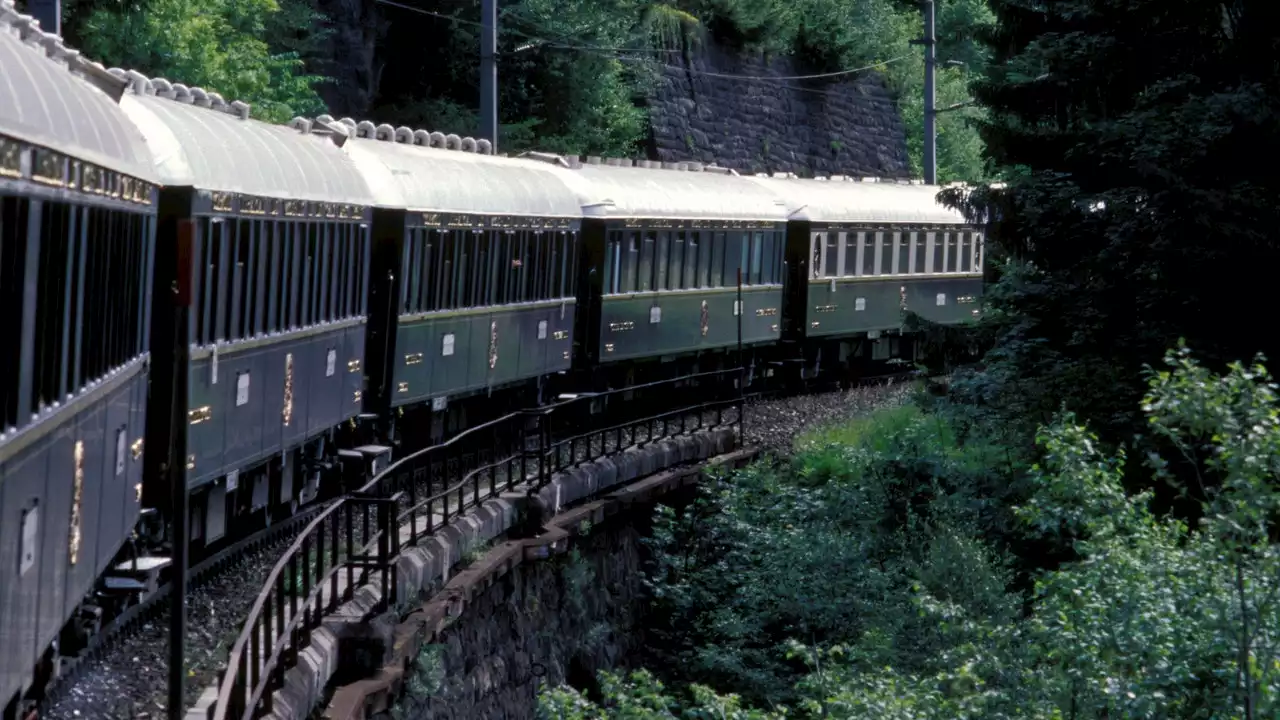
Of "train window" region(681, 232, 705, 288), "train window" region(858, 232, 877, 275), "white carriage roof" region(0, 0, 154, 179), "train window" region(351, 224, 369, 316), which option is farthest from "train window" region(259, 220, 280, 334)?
"train window" region(858, 232, 877, 275)

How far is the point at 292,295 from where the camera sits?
16.4 metres

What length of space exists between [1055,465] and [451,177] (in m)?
8.16

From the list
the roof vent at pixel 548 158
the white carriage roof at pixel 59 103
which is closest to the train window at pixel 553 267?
the roof vent at pixel 548 158

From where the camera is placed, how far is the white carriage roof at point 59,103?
7074 millimetres

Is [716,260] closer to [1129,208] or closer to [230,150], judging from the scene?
[1129,208]

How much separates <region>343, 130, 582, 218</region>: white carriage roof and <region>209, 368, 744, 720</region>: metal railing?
91.7 inches

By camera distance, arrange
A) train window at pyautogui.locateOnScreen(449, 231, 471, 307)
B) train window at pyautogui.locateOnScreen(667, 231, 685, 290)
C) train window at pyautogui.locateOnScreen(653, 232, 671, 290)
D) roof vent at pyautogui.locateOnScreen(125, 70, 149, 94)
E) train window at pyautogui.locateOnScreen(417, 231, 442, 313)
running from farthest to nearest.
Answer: train window at pyautogui.locateOnScreen(667, 231, 685, 290) < train window at pyautogui.locateOnScreen(653, 232, 671, 290) < train window at pyautogui.locateOnScreen(449, 231, 471, 307) < train window at pyautogui.locateOnScreen(417, 231, 442, 313) < roof vent at pyautogui.locateOnScreen(125, 70, 149, 94)

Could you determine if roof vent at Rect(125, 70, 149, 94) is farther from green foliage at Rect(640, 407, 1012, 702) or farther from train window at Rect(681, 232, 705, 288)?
train window at Rect(681, 232, 705, 288)

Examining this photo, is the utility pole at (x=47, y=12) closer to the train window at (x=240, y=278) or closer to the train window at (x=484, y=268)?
the train window at (x=240, y=278)

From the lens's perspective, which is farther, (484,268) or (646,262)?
(646,262)

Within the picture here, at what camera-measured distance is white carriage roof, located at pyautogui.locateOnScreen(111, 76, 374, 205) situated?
43.7 ft

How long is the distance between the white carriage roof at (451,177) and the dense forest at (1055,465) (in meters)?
3.98

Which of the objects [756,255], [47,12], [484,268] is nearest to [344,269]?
[47,12]

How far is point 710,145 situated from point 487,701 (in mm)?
36048
